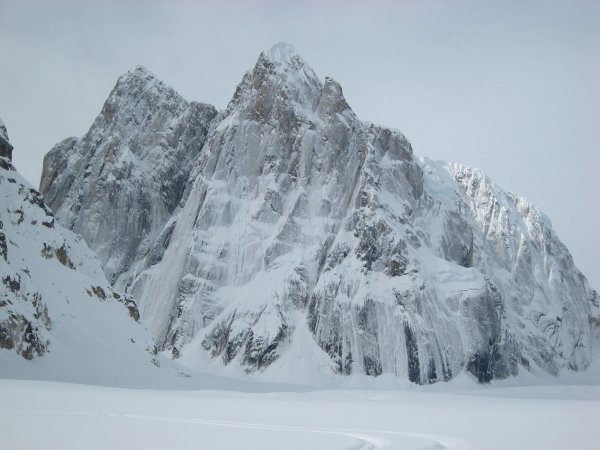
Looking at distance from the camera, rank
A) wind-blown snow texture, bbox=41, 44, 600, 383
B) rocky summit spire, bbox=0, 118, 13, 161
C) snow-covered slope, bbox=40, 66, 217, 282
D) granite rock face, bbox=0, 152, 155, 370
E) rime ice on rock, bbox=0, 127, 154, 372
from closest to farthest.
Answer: rime ice on rock, bbox=0, 127, 154, 372 → granite rock face, bbox=0, 152, 155, 370 → rocky summit spire, bbox=0, 118, 13, 161 → wind-blown snow texture, bbox=41, 44, 600, 383 → snow-covered slope, bbox=40, 66, 217, 282

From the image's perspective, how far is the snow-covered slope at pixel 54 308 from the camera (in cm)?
6412

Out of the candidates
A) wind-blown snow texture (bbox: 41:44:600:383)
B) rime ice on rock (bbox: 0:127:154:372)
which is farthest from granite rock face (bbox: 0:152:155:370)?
wind-blown snow texture (bbox: 41:44:600:383)

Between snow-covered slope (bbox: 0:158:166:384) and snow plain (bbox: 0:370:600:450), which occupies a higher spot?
snow-covered slope (bbox: 0:158:166:384)

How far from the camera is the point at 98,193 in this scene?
15862 centimetres

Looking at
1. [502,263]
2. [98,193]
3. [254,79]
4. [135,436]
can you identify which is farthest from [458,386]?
[135,436]

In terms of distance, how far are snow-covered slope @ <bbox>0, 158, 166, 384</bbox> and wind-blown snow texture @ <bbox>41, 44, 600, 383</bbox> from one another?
45.5 metres

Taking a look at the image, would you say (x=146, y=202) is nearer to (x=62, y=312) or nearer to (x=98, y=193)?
(x=98, y=193)

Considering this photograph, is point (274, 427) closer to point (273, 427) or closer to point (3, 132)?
point (273, 427)

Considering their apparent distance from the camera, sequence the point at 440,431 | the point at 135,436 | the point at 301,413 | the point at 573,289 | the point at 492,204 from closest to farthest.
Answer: the point at 135,436 < the point at 440,431 < the point at 301,413 < the point at 492,204 < the point at 573,289

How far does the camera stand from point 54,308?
2913 inches

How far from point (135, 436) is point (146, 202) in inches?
5819

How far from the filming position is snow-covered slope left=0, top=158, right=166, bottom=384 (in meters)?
64.1

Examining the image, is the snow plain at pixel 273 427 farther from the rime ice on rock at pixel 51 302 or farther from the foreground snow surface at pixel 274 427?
the rime ice on rock at pixel 51 302

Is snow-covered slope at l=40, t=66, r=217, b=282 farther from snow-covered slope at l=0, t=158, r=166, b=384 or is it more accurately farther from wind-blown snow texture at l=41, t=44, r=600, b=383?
snow-covered slope at l=0, t=158, r=166, b=384
